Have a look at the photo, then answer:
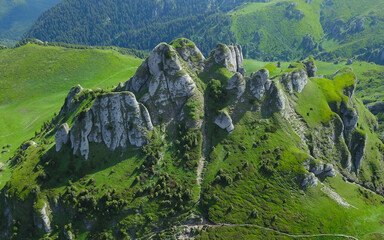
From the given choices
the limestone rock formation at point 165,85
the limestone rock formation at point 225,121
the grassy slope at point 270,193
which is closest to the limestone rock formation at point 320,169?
the grassy slope at point 270,193

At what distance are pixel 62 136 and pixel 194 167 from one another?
172 ft

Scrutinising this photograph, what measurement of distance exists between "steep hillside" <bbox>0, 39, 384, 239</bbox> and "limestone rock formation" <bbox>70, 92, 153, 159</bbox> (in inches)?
15.4

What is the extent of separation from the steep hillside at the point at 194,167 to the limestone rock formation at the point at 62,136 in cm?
36

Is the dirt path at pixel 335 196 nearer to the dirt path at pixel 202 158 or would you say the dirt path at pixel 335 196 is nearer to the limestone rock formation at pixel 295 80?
the dirt path at pixel 202 158

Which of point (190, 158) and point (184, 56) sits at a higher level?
point (184, 56)

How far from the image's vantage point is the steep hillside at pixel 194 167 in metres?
72.8

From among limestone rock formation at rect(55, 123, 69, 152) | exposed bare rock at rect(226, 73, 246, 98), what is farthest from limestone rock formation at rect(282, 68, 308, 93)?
limestone rock formation at rect(55, 123, 69, 152)

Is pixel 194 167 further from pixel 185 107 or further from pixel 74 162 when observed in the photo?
pixel 74 162

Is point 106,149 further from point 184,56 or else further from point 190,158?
point 184,56

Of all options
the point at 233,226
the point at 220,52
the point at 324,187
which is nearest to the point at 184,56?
the point at 220,52

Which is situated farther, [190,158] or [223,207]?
[190,158]

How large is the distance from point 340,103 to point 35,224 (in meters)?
149

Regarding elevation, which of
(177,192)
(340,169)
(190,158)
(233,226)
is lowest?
(340,169)

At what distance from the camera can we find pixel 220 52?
109250mm
